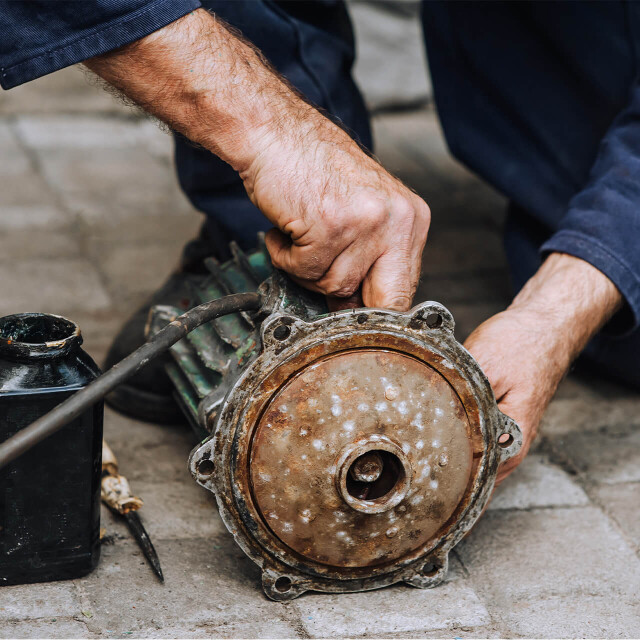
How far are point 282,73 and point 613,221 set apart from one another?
78 cm

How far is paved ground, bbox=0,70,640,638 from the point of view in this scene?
4.41 ft

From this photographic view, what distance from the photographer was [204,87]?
1315mm

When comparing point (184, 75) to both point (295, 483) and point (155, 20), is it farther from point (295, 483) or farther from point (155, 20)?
point (295, 483)

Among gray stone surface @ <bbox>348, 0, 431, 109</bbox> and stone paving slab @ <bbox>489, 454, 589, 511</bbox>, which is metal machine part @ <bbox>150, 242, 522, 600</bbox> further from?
gray stone surface @ <bbox>348, 0, 431, 109</bbox>

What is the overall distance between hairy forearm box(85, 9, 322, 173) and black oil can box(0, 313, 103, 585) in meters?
0.36

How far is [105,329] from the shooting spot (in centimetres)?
225

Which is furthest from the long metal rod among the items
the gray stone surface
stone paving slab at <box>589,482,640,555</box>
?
the gray stone surface

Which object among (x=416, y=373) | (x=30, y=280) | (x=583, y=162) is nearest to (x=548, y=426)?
(x=583, y=162)

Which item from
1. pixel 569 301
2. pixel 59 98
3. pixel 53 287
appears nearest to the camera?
pixel 569 301

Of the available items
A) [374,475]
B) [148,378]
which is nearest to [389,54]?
[148,378]

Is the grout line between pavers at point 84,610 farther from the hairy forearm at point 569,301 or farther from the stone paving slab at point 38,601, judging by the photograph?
the hairy forearm at point 569,301

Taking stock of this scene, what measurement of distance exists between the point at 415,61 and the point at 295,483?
10.3ft

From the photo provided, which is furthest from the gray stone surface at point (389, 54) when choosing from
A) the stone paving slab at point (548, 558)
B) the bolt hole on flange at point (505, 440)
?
the bolt hole on flange at point (505, 440)

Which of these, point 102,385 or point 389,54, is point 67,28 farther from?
point 389,54
